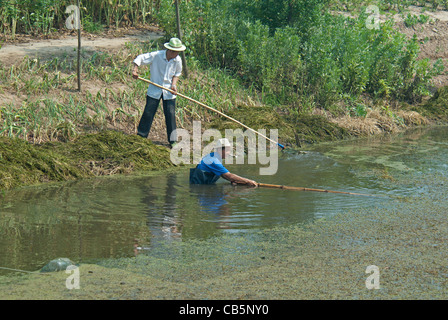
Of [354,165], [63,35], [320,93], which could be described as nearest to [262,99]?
[320,93]

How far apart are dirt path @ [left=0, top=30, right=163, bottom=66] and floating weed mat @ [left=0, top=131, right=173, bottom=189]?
2984mm

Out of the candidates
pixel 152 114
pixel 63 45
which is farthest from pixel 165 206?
pixel 63 45

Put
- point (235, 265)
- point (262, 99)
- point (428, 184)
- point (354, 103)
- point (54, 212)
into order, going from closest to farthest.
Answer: point (235, 265)
point (54, 212)
point (428, 184)
point (262, 99)
point (354, 103)

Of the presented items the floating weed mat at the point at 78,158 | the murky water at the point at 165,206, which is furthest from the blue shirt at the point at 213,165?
the floating weed mat at the point at 78,158

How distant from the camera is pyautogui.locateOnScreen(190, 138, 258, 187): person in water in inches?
322

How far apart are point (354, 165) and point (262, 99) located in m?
3.68

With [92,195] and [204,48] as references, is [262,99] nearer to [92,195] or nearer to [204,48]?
[204,48]

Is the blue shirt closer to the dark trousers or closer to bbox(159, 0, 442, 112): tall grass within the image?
the dark trousers

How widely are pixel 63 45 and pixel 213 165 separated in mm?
5966

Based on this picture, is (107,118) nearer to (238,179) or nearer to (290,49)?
(238,179)

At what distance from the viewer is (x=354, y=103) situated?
14180mm

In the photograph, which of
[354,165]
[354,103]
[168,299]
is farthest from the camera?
[354,103]

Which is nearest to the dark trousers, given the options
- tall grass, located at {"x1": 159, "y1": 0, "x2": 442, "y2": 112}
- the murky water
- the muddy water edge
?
the murky water

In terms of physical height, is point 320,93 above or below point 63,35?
below
